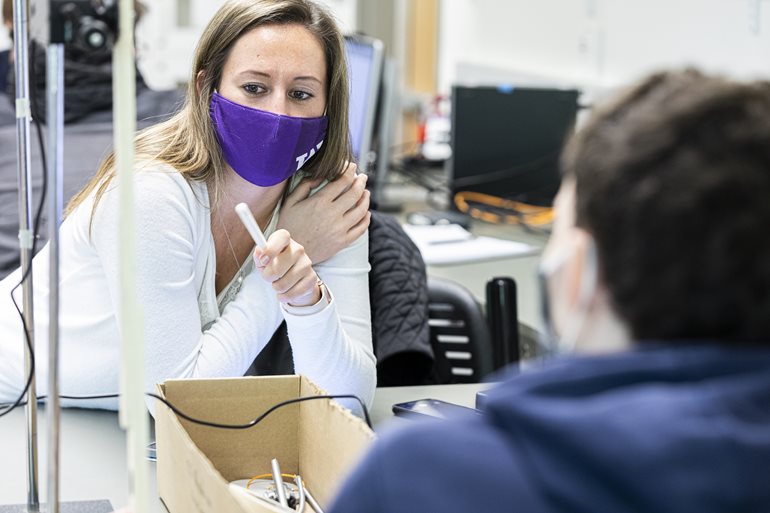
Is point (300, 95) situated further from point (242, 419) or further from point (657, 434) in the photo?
point (657, 434)

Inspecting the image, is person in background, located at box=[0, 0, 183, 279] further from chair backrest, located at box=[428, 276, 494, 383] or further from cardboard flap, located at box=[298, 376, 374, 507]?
cardboard flap, located at box=[298, 376, 374, 507]

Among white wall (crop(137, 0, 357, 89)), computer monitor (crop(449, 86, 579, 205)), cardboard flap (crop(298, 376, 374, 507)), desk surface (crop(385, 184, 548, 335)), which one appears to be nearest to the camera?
cardboard flap (crop(298, 376, 374, 507))

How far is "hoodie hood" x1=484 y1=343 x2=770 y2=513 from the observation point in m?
0.57

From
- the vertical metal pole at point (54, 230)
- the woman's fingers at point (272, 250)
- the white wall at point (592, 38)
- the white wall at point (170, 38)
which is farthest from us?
the white wall at point (170, 38)

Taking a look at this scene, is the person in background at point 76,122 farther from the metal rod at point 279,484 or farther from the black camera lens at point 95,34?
the black camera lens at point 95,34

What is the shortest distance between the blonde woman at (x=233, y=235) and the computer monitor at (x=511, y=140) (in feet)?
5.23

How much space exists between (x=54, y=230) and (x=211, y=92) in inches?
25.2

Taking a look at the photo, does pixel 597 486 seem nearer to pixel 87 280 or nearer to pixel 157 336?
pixel 157 336

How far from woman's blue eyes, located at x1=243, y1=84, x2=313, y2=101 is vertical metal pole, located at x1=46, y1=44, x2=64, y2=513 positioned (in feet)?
1.94

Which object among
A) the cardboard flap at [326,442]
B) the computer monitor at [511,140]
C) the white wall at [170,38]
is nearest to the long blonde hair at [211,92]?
the cardboard flap at [326,442]

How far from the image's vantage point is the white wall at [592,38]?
2.79 m

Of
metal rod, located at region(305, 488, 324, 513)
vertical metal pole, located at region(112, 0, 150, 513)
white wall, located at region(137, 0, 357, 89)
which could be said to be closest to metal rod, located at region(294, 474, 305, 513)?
metal rod, located at region(305, 488, 324, 513)

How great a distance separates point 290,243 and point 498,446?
74cm

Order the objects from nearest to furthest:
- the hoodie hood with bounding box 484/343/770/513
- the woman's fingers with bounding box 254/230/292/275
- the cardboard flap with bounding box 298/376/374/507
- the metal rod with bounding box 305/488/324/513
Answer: the hoodie hood with bounding box 484/343/770/513 < the cardboard flap with bounding box 298/376/374/507 < the metal rod with bounding box 305/488/324/513 < the woman's fingers with bounding box 254/230/292/275
